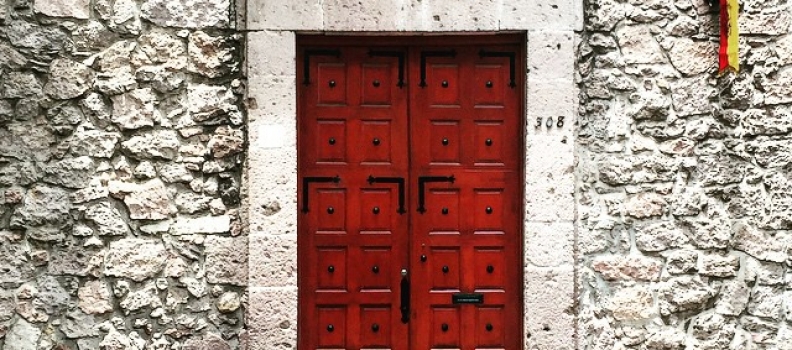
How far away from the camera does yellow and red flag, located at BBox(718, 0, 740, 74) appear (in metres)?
4.29

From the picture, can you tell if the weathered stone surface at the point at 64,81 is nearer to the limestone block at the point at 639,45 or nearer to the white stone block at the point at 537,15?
the white stone block at the point at 537,15

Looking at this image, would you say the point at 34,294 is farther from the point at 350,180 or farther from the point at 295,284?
the point at 350,180

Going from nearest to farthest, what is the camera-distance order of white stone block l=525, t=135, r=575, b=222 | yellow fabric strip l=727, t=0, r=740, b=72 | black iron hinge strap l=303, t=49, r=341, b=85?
yellow fabric strip l=727, t=0, r=740, b=72
white stone block l=525, t=135, r=575, b=222
black iron hinge strap l=303, t=49, r=341, b=85

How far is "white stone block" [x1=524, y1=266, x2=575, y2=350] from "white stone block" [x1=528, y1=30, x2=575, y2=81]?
3.49 feet

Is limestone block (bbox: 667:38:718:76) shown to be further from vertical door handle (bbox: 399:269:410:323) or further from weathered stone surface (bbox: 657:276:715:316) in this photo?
vertical door handle (bbox: 399:269:410:323)

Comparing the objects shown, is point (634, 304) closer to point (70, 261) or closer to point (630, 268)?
point (630, 268)

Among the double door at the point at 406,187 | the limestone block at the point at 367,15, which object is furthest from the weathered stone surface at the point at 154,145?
the limestone block at the point at 367,15

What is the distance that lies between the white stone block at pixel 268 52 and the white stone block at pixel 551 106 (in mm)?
1350

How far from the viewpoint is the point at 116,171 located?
4375mm

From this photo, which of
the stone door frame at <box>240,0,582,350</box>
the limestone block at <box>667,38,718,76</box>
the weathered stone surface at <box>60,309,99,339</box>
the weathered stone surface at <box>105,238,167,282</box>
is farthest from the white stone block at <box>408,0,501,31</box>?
the weathered stone surface at <box>60,309,99,339</box>

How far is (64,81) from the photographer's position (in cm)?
433

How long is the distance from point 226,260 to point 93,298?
72cm

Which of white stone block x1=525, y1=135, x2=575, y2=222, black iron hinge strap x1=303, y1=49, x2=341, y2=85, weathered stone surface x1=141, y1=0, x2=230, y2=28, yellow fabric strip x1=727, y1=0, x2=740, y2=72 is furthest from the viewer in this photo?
black iron hinge strap x1=303, y1=49, x2=341, y2=85

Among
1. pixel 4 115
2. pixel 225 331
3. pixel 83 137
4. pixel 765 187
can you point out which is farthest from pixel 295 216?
pixel 765 187
